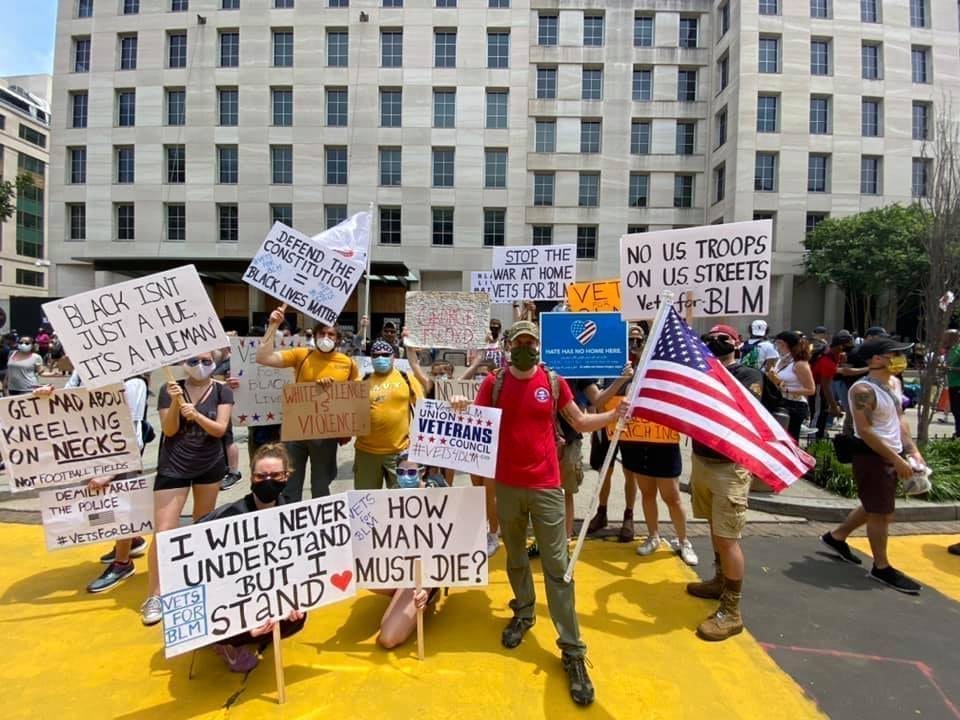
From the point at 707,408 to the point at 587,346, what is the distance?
5.74 feet

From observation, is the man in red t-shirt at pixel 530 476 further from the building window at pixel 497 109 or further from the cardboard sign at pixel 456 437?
the building window at pixel 497 109

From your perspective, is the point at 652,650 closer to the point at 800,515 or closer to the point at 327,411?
the point at 327,411

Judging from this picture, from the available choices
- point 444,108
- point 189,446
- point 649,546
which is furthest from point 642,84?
point 189,446

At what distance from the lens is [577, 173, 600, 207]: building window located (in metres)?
33.5

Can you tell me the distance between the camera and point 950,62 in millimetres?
32031

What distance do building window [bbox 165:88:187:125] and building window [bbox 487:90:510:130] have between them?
1891cm

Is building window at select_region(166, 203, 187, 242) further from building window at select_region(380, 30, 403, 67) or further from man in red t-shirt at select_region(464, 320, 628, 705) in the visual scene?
man in red t-shirt at select_region(464, 320, 628, 705)

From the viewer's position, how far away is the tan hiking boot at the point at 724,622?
3.46 meters

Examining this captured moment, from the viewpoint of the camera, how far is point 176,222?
32.7m

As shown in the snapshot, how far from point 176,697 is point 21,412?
2485 mm

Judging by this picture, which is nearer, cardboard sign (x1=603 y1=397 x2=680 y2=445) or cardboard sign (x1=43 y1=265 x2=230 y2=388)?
cardboard sign (x1=43 y1=265 x2=230 y2=388)

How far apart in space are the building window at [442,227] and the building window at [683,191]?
14.7 metres

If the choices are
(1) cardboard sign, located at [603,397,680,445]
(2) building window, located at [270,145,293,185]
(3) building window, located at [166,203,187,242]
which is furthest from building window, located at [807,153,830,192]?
(3) building window, located at [166,203,187,242]

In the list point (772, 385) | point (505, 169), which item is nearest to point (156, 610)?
Result: point (772, 385)
